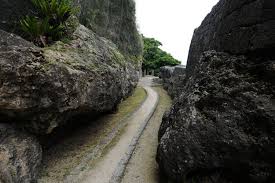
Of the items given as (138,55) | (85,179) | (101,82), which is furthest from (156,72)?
(85,179)

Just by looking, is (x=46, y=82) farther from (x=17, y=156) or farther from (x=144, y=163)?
(x=144, y=163)

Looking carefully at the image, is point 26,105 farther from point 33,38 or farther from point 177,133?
point 177,133

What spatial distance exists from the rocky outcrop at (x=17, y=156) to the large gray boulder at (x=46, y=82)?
43cm

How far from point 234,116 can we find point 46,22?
7568 millimetres

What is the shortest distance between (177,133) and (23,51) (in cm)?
504

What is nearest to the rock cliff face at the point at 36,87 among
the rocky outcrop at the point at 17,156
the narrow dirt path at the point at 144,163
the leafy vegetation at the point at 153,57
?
the rocky outcrop at the point at 17,156

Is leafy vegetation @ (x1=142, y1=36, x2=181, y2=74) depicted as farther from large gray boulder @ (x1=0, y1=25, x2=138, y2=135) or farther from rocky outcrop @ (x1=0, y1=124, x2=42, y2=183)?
rocky outcrop @ (x1=0, y1=124, x2=42, y2=183)

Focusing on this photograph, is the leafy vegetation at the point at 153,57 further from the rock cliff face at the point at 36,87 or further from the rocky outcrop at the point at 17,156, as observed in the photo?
the rocky outcrop at the point at 17,156

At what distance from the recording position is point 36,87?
705 cm

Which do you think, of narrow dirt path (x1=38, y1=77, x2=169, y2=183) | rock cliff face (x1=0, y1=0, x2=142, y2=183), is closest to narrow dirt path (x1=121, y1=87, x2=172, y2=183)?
narrow dirt path (x1=38, y1=77, x2=169, y2=183)

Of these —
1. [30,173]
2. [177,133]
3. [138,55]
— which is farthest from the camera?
[138,55]

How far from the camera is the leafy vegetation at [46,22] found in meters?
8.80

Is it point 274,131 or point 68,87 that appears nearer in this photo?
point 274,131

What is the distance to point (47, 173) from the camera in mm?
7980
